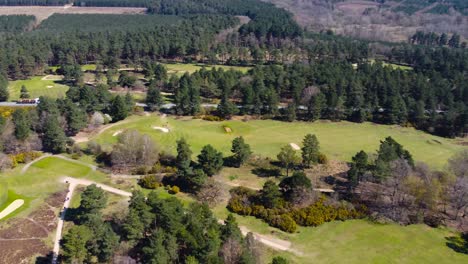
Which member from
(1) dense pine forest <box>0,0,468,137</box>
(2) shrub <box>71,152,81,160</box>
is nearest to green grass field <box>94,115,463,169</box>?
(1) dense pine forest <box>0,0,468,137</box>

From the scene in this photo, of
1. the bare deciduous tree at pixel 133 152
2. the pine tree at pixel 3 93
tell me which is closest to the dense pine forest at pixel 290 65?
the pine tree at pixel 3 93

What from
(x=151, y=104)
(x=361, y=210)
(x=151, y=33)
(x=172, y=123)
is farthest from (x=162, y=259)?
(x=151, y=33)

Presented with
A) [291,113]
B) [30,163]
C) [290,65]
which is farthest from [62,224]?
[290,65]

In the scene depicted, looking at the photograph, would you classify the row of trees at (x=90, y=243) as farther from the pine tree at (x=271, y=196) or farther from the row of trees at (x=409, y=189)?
the row of trees at (x=409, y=189)

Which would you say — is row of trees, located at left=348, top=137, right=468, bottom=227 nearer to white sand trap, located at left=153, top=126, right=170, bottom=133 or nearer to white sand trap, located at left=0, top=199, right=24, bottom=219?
white sand trap, located at left=153, top=126, right=170, bottom=133

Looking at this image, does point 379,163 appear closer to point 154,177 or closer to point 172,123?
point 154,177
